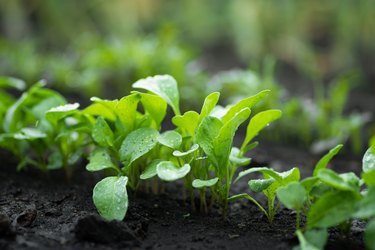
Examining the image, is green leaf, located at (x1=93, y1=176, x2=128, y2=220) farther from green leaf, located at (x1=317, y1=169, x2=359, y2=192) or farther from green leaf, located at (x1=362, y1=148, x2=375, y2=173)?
green leaf, located at (x1=362, y1=148, x2=375, y2=173)

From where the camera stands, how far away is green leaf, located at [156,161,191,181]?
1058 millimetres

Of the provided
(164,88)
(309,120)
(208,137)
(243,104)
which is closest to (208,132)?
(208,137)

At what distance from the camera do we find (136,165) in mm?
1348

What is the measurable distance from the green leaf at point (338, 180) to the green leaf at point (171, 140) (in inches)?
15.6

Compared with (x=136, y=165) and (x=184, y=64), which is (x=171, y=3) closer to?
(x=184, y=64)

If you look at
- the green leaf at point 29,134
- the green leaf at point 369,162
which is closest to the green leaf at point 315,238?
the green leaf at point 369,162

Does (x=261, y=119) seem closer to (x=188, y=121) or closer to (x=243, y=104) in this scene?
(x=243, y=104)

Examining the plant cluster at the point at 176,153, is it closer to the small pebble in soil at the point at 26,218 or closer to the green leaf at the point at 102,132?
the green leaf at the point at 102,132

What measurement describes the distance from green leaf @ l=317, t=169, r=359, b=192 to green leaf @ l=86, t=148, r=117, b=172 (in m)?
0.60

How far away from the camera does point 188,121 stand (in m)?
1.25

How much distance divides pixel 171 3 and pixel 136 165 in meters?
3.90

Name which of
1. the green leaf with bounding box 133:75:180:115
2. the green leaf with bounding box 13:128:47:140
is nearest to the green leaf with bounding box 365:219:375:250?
the green leaf with bounding box 133:75:180:115

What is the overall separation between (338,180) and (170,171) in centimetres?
40

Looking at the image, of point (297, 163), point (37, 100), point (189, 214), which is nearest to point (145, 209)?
point (189, 214)
